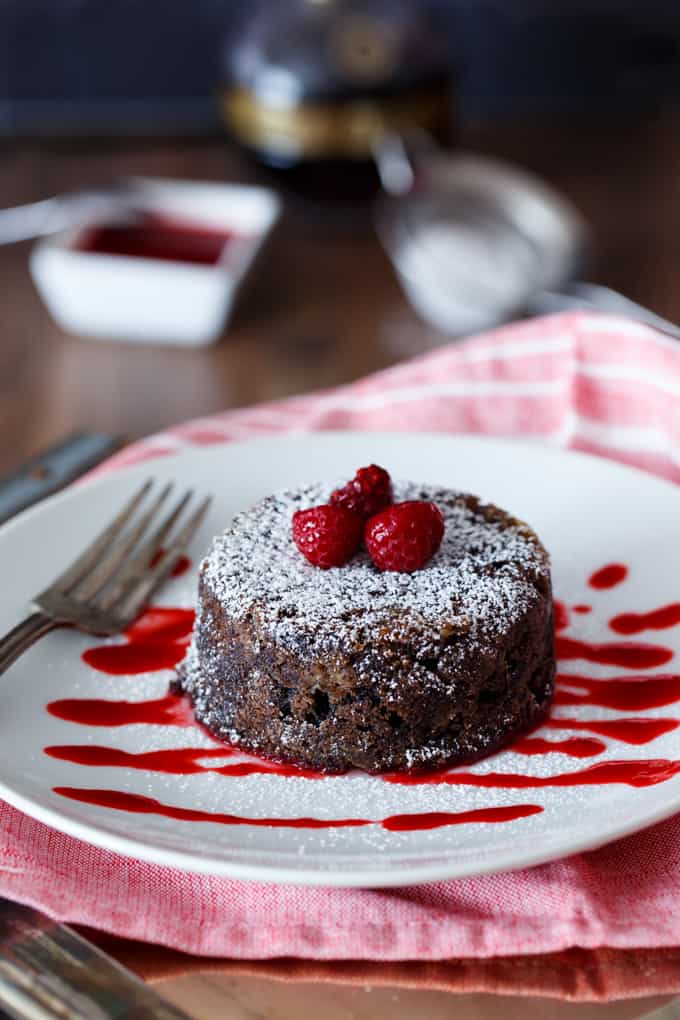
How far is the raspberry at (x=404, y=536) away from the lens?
1.25m

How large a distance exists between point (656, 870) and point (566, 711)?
21 centimetres

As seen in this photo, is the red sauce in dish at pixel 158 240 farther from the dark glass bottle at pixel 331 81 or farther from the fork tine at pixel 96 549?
the fork tine at pixel 96 549

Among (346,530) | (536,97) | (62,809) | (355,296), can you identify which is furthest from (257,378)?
(536,97)

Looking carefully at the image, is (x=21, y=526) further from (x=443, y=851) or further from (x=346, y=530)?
(x=443, y=851)

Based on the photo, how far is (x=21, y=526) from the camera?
4.96ft

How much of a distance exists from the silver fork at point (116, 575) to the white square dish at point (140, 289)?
32.9 inches

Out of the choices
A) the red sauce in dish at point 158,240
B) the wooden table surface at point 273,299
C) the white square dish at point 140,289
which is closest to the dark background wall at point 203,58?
the wooden table surface at point 273,299

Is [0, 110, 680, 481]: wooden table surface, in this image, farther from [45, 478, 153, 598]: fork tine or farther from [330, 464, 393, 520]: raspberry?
[330, 464, 393, 520]: raspberry

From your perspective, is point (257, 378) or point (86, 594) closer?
point (86, 594)

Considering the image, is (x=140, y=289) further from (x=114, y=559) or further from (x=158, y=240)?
(x=114, y=559)

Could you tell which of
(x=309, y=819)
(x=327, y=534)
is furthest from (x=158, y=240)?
(x=309, y=819)

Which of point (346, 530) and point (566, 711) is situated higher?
point (346, 530)

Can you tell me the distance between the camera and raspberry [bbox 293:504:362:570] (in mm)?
1272

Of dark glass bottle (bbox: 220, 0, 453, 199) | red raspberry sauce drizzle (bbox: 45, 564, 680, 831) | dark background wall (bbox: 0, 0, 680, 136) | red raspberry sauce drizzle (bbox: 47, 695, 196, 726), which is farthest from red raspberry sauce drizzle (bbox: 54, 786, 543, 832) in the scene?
dark background wall (bbox: 0, 0, 680, 136)
